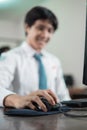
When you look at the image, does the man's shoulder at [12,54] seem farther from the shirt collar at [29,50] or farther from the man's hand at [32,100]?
the man's hand at [32,100]

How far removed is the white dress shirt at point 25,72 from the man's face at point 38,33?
4 cm

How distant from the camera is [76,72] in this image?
5051mm

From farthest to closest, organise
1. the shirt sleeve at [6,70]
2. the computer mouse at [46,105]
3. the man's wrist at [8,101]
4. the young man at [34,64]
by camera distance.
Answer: the young man at [34,64] < the shirt sleeve at [6,70] < the man's wrist at [8,101] < the computer mouse at [46,105]

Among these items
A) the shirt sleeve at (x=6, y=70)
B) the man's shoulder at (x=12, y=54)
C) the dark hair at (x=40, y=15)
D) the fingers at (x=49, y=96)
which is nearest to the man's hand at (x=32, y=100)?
the fingers at (x=49, y=96)

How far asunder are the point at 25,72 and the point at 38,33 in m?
0.28

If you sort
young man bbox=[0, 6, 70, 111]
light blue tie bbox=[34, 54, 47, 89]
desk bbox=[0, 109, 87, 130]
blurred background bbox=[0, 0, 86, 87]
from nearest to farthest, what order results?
desk bbox=[0, 109, 87, 130] < young man bbox=[0, 6, 70, 111] < light blue tie bbox=[34, 54, 47, 89] < blurred background bbox=[0, 0, 86, 87]

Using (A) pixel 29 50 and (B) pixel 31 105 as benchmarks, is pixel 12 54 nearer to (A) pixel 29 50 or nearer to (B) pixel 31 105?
(A) pixel 29 50

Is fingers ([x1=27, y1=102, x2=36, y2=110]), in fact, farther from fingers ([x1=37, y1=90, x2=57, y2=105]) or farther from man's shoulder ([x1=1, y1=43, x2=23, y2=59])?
man's shoulder ([x1=1, y1=43, x2=23, y2=59])

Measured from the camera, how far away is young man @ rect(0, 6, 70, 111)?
61.5 inches

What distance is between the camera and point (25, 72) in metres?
1.66

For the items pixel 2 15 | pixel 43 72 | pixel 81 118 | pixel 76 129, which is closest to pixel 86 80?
pixel 81 118

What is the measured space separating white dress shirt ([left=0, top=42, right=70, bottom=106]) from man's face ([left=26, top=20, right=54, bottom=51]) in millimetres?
43

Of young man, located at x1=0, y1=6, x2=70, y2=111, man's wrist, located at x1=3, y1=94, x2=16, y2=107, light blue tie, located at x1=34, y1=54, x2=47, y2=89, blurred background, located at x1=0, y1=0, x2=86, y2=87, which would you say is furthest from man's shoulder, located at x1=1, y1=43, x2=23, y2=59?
blurred background, located at x1=0, y1=0, x2=86, y2=87

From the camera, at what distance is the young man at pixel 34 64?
1.56 m
